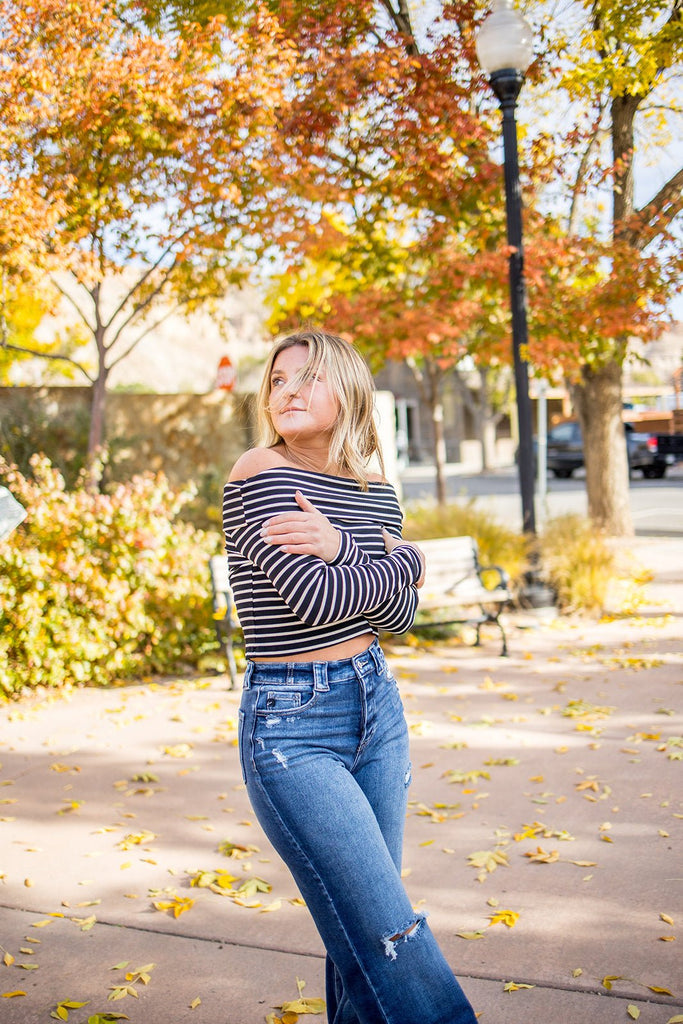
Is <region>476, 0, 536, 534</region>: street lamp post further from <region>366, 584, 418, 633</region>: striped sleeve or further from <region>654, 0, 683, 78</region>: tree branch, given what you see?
<region>366, 584, 418, 633</region>: striped sleeve

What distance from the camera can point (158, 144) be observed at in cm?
848

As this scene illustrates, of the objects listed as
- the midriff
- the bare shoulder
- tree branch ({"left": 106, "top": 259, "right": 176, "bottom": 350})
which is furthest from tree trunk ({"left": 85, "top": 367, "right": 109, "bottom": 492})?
the midriff

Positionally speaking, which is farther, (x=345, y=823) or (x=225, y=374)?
(x=225, y=374)

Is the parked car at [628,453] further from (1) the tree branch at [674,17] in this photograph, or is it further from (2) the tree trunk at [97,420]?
(1) the tree branch at [674,17]

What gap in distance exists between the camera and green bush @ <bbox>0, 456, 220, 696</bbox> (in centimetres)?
650

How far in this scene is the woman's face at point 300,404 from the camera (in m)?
2.15

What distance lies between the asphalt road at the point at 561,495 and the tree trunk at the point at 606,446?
548 millimetres

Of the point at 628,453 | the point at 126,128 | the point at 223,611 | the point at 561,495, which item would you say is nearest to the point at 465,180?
the point at 126,128

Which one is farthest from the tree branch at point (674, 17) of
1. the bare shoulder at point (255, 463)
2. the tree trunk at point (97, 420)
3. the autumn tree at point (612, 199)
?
the bare shoulder at point (255, 463)

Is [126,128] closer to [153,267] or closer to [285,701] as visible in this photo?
[153,267]

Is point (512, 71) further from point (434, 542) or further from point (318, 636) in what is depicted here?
point (318, 636)

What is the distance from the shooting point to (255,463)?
2082 millimetres

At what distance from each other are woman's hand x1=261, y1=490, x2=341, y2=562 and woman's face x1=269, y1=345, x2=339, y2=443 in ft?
0.67

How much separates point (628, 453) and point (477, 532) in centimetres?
1893
